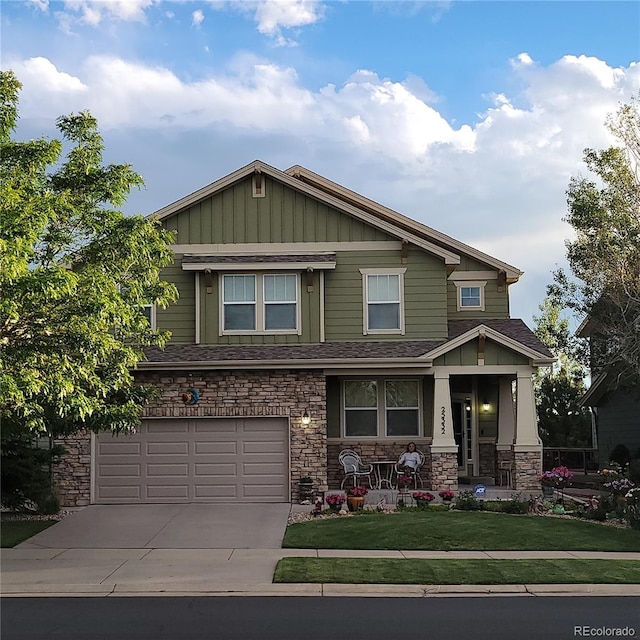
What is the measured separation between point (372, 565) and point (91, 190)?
7492mm

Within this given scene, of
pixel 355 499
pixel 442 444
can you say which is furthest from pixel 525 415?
pixel 355 499

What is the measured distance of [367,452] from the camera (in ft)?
69.3

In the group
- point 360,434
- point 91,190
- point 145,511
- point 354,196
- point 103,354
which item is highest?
point 354,196

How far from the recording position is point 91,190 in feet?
45.8

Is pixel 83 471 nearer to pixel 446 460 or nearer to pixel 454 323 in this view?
pixel 446 460

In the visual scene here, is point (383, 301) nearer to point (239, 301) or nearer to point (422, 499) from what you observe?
point (239, 301)

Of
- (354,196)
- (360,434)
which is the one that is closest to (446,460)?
(360,434)

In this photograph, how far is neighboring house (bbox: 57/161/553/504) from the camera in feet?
64.3

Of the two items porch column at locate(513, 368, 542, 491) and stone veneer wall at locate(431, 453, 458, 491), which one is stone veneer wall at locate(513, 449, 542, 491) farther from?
stone veneer wall at locate(431, 453, 458, 491)

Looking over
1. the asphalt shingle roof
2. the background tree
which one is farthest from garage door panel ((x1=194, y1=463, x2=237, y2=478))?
the background tree

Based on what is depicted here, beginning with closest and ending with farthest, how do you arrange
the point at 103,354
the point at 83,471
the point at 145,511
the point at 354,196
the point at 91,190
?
the point at 103,354 < the point at 91,190 < the point at 145,511 < the point at 83,471 < the point at 354,196

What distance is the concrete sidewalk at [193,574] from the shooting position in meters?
10.6

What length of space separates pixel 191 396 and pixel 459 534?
7.79m

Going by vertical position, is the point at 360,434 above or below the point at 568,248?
below
